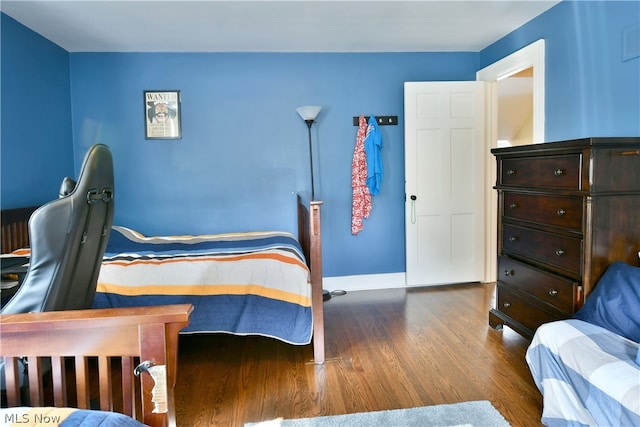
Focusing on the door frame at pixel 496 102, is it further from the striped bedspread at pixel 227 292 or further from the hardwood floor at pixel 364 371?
the striped bedspread at pixel 227 292

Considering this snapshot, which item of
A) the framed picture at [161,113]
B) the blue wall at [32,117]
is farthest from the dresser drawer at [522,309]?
the blue wall at [32,117]

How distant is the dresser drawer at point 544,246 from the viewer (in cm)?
213

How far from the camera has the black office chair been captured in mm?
1207

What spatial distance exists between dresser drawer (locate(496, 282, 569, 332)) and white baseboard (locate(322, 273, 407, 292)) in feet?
4.62

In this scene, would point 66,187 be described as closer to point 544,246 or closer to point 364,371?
point 364,371

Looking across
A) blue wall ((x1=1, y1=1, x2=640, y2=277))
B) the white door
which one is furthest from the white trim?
the white door

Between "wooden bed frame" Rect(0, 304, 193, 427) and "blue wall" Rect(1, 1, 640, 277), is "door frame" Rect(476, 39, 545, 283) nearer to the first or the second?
"blue wall" Rect(1, 1, 640, 277)

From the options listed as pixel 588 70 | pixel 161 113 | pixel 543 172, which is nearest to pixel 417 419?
pixel 543 172

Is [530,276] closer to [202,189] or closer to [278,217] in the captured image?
[278,217]

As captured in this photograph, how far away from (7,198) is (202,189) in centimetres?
153

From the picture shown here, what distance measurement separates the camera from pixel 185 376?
241 cm

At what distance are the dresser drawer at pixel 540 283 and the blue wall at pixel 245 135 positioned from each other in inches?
62.7

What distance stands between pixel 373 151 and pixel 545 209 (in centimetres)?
193

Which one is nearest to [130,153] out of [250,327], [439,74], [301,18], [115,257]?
[115,257]
